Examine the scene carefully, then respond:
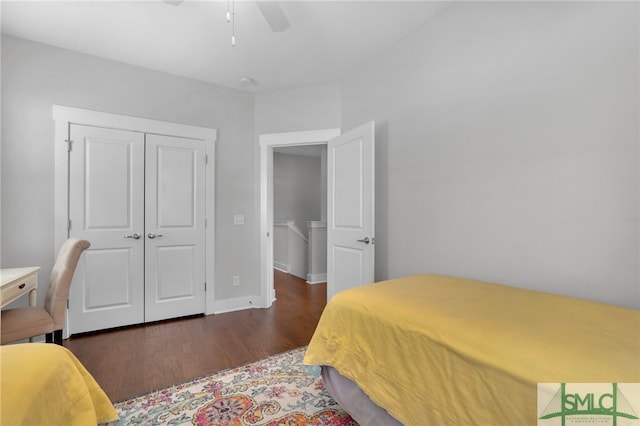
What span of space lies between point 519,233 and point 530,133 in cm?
61

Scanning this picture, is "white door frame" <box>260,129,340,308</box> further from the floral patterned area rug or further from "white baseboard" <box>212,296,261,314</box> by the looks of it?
the floral patterned area rug

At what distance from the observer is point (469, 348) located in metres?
0.97

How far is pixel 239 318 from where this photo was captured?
10.6 ft

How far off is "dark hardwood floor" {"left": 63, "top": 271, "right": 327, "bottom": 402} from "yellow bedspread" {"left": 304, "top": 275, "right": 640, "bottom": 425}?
108 cm

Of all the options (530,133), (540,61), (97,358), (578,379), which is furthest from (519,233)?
(97,358)

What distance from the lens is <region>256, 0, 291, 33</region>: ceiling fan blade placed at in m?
1.74

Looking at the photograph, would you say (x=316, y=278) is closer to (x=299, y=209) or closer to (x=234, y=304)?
(x=234, y=304)

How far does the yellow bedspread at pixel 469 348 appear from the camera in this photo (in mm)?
818

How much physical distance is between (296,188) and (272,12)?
16.4ft

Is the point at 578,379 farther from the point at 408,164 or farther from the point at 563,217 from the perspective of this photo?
the point at 408,164

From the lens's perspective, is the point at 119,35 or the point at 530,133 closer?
the point at 530,133

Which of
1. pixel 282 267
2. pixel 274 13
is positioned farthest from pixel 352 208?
pixel 282 267

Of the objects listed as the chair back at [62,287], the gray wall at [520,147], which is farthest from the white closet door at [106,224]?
the gray wall at [520,147]

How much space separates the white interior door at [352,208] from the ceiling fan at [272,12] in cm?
109
